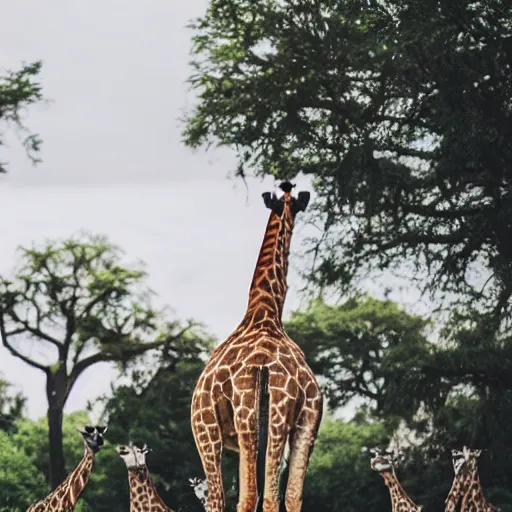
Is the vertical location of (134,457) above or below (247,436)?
above

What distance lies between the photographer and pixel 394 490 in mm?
13727

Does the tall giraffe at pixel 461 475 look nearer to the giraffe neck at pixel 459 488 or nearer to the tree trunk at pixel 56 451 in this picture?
the giraffe neck at pixel 459 488

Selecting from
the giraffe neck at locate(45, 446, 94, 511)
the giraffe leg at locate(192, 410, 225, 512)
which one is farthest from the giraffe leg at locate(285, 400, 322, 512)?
the giraffe neck at locate(45, 446, 94, 511)

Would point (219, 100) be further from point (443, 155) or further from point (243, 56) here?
point (443, 155)

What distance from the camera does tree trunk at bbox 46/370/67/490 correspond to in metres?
24.0

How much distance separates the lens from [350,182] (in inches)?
782

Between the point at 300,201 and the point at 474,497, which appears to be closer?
the point at 300,201

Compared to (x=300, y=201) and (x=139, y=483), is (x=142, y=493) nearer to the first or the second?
(x=139, y=483)

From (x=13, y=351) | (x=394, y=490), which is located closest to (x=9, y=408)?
(x=13, y=351)

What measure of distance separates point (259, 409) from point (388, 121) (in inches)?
437

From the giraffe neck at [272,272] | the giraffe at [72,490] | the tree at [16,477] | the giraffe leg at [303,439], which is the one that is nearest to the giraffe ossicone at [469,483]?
the giraffe at [72,490]

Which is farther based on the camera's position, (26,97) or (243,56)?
(26,97)

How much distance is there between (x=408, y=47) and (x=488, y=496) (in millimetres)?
6613

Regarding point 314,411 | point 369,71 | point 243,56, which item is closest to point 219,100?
point 243,56
